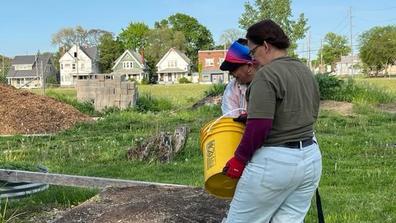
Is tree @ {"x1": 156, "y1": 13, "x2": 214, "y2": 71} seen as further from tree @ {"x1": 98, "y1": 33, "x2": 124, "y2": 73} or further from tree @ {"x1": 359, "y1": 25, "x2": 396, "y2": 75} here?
tree @ {"x1": 359, "y1": 25, "x2": 396, "y2": 75}

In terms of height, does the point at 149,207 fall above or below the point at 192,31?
below

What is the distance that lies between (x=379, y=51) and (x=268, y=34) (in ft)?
330

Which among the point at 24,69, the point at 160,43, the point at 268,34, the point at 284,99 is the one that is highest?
the point at 160,43

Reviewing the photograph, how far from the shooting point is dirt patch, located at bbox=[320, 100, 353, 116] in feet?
64.4

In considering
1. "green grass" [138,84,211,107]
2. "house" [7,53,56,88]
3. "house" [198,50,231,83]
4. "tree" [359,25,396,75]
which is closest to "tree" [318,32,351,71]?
"tree" [359,25,396,75]

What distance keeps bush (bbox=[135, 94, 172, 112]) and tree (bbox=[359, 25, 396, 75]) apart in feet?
264

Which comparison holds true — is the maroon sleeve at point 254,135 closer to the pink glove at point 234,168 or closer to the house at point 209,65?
the pink glove at point 234,168

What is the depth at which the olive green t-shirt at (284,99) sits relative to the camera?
2.83 metres

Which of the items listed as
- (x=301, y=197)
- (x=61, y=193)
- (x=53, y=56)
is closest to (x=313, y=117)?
(x=301, y=197)

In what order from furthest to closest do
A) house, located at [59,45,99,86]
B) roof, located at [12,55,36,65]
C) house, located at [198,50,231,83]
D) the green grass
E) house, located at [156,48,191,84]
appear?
house, located at [156,48,191,84], house, located at [198,50,231,83], roof, located at [12,55,36,65], house, located at [59,45,99,86], the green grass

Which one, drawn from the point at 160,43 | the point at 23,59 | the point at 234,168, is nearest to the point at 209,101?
the point at 234,168

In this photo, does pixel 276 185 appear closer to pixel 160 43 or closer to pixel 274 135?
pixel 274 135

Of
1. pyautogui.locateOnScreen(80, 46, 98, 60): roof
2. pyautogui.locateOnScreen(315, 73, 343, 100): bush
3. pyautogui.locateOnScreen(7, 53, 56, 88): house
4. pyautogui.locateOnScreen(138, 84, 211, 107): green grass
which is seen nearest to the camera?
pyautogui.locateOnScreen(315, 73, 343, 100): bush

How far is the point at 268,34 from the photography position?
2.98 m
